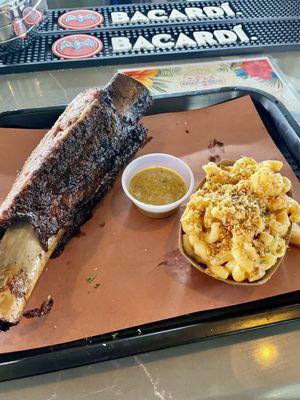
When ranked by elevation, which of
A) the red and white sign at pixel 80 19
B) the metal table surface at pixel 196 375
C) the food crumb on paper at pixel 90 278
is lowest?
the metal table surface at pixel 196 375

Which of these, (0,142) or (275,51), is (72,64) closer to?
(0,142)

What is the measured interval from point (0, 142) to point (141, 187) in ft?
2.44

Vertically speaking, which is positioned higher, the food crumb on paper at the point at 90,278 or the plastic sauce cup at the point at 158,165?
the plastic sauce cup at the point at 158,165

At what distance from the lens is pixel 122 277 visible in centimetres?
144

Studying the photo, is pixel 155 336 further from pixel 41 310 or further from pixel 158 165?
pixel 158 165

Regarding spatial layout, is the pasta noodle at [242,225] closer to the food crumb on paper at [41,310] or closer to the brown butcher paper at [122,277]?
the brown butcher paper at [122,277]

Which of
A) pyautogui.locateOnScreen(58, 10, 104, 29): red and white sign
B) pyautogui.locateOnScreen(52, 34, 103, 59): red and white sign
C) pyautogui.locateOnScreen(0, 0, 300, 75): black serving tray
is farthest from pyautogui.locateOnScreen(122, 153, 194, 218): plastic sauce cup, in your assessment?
pyautogui.locateOnScreen(58, 10, 104, 29): red and white sign

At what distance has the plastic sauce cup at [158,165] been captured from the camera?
5.13 feet

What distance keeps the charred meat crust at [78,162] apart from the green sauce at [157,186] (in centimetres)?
12

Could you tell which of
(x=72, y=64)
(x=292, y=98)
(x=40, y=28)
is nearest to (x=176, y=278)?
(x=292, y=98)

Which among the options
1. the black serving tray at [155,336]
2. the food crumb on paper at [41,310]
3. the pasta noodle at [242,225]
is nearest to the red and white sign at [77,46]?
the pasta noodle at [242,225]

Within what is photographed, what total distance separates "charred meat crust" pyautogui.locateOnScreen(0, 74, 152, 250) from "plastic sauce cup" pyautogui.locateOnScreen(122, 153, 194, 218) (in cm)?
8

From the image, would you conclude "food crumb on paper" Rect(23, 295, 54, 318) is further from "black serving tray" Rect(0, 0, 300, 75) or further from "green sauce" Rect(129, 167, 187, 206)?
"black serving tray" Rect(0, 0, 300, 75)

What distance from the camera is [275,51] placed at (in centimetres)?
266
